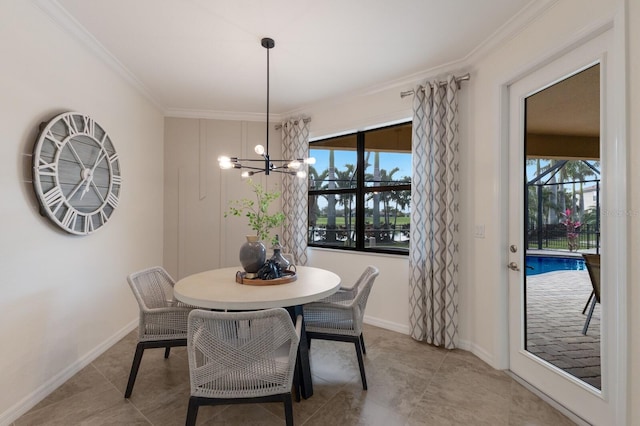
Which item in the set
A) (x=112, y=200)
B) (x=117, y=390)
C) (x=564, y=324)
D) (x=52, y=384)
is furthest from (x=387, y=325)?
(x=112, y=200)

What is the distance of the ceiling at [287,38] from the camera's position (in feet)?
6.87

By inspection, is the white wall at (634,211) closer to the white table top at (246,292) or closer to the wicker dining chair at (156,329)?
the white table top at (246,292)

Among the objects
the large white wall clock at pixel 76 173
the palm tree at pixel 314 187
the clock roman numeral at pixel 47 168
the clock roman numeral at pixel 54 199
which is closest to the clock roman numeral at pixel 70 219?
the large white wall clock at pixel 76 173

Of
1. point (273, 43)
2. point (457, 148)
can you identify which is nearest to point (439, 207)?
point (457, 148)

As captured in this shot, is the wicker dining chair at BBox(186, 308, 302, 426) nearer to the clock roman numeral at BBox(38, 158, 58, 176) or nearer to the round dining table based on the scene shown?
the round dining table

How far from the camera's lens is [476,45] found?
8.43 ft

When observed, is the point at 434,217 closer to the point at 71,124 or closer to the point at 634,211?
the point at 634,211

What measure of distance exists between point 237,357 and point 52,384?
174cm

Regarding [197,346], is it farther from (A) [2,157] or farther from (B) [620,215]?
(B) [620,215]

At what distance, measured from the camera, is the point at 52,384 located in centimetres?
213

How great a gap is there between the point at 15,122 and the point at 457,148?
10.8ft

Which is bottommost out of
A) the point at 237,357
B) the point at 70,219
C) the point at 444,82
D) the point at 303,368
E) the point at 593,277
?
the point at 303,368

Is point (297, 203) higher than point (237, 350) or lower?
higher

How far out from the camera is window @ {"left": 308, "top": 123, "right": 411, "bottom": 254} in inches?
137
